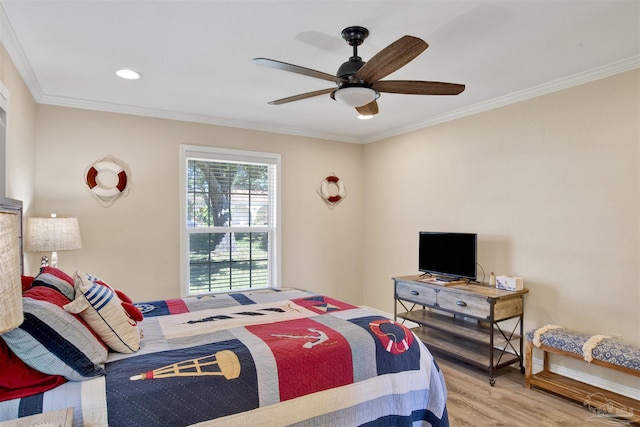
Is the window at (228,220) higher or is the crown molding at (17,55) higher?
the crown molding at (17,55)

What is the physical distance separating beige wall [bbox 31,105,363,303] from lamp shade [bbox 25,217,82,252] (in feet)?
1.78

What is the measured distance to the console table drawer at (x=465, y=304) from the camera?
3129mm

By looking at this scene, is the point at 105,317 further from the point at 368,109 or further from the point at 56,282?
the point at 368,109

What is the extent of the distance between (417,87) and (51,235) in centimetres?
301

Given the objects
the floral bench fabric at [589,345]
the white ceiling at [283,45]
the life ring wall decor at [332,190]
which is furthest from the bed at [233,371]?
the life ring wall decor at [332,190]

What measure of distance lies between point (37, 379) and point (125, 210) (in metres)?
2.63

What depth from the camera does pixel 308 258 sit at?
4.92 metres

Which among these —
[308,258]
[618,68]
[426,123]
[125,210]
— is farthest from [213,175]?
[618,68]

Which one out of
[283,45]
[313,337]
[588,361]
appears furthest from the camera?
[588,361]

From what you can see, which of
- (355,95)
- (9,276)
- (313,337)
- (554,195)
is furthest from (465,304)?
(9,276)

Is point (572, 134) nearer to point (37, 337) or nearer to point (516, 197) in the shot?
point (516, 197)

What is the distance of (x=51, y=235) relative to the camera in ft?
9.88

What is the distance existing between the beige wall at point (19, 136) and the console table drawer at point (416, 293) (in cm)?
340

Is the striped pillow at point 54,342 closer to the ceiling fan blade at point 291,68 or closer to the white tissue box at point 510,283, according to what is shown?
the ceiling fan blade at point 291,68
